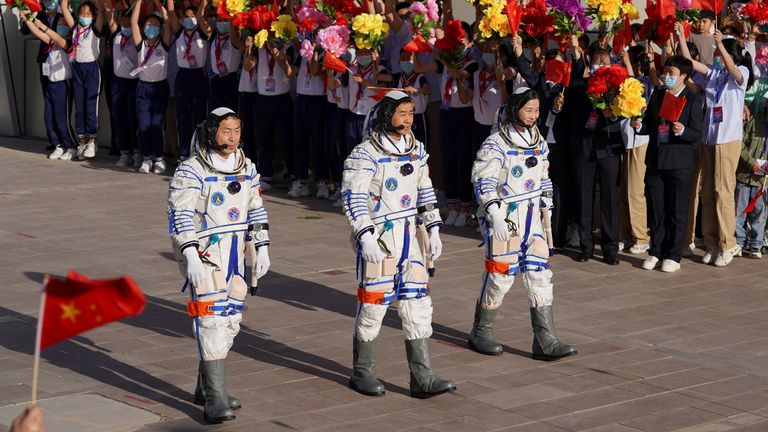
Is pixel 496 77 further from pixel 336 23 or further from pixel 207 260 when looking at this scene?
pixel 207 260

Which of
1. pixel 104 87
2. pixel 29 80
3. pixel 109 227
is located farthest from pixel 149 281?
pixel 29 80

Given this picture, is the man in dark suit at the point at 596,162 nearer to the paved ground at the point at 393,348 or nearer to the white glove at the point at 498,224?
the paved ground at the point at 393,348

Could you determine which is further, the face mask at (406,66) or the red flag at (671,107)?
the face mask at (406,66)

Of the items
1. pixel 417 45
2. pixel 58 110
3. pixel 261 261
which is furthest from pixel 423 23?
pixel 58 110

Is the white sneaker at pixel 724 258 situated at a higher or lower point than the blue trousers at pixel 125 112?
lower

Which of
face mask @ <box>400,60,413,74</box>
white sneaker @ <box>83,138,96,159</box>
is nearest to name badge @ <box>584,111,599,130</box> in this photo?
face mask @ <box>400,60,413,74</box>

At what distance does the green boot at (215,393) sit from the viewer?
884cm

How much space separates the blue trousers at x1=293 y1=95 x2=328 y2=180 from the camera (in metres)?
17.1

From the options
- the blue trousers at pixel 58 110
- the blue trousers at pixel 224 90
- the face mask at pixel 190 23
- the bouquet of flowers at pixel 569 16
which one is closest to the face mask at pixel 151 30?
the face mask at pixel 190 23

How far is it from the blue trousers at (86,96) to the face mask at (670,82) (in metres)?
9.15

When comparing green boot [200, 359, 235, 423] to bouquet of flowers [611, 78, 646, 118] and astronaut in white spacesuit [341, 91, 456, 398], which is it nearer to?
astronaut in white spacesuit [341, 91, 456, 398]

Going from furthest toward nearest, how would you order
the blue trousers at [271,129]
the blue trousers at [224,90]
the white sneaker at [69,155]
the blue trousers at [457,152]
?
the white sneaker at [69,155] < the blue trousers at [224,90] < the blue trousers at [271,129] < the blue trousers at [457,152]

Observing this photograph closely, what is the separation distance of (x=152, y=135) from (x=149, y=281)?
20.7ft

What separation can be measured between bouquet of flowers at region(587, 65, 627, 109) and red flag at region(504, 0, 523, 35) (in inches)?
41.3
